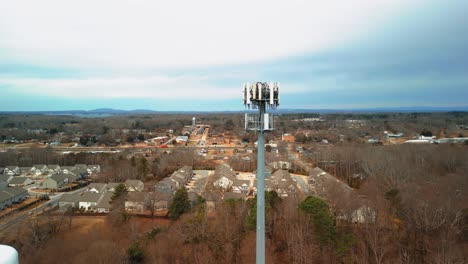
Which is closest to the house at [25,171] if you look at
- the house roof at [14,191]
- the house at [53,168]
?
the house at [53,168]

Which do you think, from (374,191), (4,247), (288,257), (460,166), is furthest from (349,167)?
(4,247)

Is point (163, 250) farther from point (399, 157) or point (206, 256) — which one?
point (399, 157)

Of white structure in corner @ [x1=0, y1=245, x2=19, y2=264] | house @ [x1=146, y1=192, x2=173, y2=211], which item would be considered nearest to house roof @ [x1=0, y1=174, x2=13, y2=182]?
house @ [x1=146, y1=192, x2=173, y2=211]

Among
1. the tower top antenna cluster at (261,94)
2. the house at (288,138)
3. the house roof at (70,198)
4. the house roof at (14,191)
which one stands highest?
the tower top antenna cluster at (261,94)

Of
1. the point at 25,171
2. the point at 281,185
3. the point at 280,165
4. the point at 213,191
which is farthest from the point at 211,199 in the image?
the point at 25,171

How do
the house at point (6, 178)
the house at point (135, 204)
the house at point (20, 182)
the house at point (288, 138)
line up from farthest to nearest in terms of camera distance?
1. the house at point (288, 138)
2. the house at point (20, 182)
3. the house at point (6, 178)
4. the house at point (135, 204)

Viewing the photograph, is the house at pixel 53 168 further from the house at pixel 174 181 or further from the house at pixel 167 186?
the house at pixel 167 186
